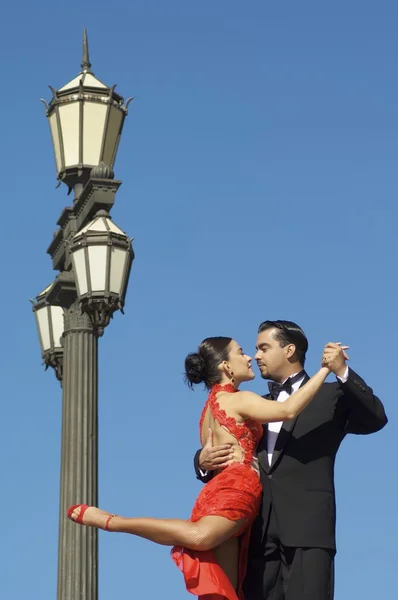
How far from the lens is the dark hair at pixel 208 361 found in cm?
839

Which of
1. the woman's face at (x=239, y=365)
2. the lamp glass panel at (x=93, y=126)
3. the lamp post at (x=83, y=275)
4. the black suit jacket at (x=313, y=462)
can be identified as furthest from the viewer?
the lamp glass panel at (x=93, y=126)

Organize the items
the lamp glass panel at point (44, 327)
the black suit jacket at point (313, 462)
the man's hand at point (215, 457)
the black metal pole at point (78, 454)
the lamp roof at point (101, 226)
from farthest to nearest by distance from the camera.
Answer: the lamp glass panel at point (44, 327) < the lamp roof at point (101, 226) < the black metal pole at point (78, 454) < the man's hand at point (215, 457) < the black suit jacket at point (313, 462)

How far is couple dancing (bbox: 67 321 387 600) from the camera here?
25.6ft

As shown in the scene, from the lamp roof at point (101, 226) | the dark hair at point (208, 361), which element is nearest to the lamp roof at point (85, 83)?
the lamp roof at point (101, 226)

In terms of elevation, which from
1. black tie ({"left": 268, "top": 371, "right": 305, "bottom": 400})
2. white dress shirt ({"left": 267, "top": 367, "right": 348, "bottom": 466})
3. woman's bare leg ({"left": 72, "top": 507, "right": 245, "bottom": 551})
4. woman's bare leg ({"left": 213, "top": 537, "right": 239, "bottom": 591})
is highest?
black tie ({"left": 268, "top": 371, "right": 305, "bottom": 400})

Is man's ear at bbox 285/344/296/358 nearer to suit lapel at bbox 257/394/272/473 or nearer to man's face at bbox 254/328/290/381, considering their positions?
man's face at bbox 254/328/290/381

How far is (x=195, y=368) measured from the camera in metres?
8.43

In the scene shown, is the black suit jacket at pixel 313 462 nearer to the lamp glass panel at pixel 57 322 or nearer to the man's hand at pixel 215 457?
the man's hand at pixel 215 457

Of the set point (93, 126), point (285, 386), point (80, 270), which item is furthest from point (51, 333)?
point (285, 386)

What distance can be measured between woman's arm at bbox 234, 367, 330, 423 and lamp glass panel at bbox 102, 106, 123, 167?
454 centimetres

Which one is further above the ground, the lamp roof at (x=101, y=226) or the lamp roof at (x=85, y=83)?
the lamp roof at (x=85, y=83)

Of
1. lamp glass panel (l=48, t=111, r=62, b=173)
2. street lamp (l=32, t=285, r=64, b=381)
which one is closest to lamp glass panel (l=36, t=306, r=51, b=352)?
street lamp (l=32, t=285, r=64, b=381)

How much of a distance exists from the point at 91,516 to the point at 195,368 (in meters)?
1.02

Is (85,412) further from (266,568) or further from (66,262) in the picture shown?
(266,568)
